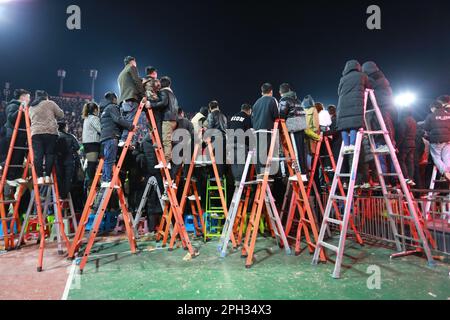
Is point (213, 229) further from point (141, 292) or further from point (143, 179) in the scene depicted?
point (141, 292)

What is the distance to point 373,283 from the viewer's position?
3.70 metres

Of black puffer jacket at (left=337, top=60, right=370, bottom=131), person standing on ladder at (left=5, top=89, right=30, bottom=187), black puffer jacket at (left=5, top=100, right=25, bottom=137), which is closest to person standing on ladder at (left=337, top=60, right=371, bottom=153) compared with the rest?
black puffer jacket at (left=337, top=60, right=370, bottom=131)

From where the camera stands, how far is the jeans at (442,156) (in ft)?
22.4

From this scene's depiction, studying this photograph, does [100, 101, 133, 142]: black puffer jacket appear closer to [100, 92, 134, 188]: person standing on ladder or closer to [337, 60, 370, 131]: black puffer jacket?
[100, 92, 134, 188]: person standing on ladder

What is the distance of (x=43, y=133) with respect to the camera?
19.5 feet

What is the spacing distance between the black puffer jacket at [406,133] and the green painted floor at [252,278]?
3152mm

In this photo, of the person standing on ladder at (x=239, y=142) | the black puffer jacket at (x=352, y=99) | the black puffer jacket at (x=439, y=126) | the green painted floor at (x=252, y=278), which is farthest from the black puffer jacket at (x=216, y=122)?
the black puffer jacket at (x=439, y=126)

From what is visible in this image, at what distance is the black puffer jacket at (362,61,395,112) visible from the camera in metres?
6.00

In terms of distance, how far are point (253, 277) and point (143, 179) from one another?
200 inches

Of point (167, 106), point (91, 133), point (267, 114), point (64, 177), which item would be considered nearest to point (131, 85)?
point (167, 106)

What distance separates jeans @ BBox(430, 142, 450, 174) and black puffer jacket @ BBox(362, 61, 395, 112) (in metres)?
2.08

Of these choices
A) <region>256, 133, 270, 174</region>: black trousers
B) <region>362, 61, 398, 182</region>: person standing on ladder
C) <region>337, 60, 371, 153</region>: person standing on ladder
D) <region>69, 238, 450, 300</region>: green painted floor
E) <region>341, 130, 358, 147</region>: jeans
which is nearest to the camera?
<region>69, 238, 450, 300</region>: green painted floor

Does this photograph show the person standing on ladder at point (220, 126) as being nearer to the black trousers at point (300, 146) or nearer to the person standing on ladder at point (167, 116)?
the person standing on ladder at point (167, 116)
